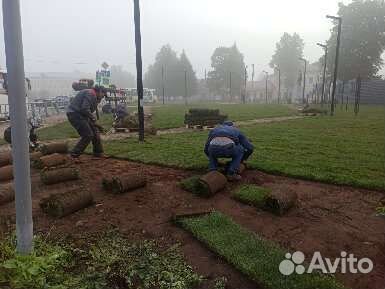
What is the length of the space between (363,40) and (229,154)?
48104mm

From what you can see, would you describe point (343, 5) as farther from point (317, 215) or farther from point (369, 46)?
point (317, 215)

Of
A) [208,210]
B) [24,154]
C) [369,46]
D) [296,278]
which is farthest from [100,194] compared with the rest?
[369,46]

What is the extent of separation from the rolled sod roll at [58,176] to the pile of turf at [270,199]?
3101mm

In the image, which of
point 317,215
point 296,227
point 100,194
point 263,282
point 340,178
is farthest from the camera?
point 340,178

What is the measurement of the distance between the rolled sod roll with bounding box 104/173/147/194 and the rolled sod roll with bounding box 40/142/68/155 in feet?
10.8

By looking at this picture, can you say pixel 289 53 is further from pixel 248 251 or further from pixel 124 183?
pixel 248 251

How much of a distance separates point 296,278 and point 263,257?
465 mm

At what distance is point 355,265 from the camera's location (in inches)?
150

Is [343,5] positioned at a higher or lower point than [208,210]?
higher

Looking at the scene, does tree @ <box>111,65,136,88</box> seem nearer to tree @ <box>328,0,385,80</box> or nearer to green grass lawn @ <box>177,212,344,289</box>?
tree @ <box>328,0,385,80</box>

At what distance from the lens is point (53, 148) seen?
8.90 meters

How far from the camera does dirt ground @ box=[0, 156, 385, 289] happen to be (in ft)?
13.0

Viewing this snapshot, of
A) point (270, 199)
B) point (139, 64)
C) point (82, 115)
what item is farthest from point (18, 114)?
point (139, 64)

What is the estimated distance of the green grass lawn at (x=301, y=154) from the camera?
721 centimetres
